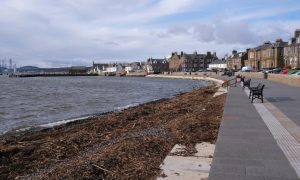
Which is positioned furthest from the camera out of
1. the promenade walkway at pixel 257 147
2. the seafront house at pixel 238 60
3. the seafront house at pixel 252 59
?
the seafront house at pixel 238 60

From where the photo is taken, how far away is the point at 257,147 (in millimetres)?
7465

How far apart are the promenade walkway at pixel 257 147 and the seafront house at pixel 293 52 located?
246 ft

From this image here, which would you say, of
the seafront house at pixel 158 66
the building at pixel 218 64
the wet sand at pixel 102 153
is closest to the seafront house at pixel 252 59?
the building at pixel 218 64

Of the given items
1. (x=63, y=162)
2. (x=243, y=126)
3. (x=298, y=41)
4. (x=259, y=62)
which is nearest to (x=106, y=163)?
(x=63, y=162)

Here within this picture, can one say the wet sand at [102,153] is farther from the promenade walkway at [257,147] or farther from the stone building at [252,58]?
the stone building at [252,58]

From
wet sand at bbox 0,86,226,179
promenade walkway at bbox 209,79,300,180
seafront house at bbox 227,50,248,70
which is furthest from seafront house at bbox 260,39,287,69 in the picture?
wet sand at bbox 0,86,226,179

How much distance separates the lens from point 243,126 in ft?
32.4

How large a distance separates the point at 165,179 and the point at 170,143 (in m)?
2.67

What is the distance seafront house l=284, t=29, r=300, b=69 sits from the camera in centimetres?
8350

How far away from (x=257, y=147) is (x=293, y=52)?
84769 millimetres

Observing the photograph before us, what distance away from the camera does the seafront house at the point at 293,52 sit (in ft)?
274

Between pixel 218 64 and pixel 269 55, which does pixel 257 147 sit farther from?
pixel 218 64

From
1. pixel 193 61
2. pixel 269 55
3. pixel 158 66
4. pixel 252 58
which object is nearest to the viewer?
pixel 269 55

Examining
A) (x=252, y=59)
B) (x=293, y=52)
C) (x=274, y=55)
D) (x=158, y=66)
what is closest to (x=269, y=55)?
(x=274, y=55)
